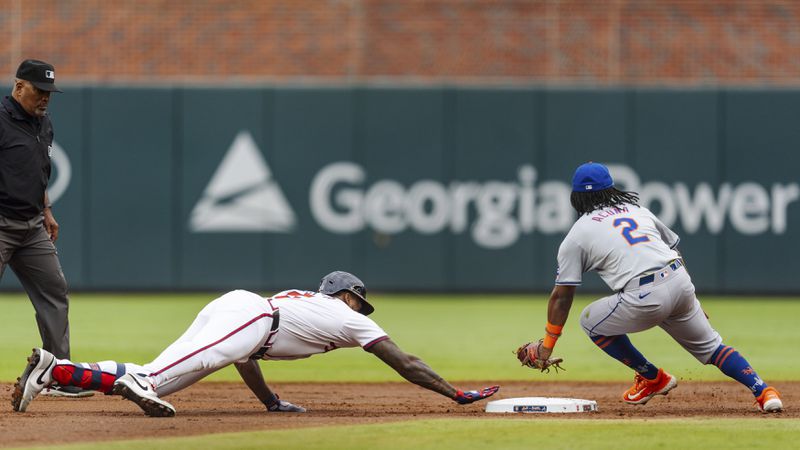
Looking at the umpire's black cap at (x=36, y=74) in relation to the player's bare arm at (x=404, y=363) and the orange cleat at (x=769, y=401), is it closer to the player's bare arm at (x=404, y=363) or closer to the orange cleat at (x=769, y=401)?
the player's bare arm at (x=404, y=363)

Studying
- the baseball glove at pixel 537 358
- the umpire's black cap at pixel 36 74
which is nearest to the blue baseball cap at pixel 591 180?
the baseball glove at pixel 537 358

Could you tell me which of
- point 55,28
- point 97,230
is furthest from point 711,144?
point 55,28

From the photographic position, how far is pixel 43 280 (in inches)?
335

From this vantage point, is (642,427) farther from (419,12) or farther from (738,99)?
(419,12)

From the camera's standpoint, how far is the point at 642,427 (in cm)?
709

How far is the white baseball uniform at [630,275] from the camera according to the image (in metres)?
7.91

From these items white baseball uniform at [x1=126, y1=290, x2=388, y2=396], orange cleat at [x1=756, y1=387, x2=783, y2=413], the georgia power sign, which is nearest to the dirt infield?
orange cleat at [x1=756, y1=387, x2=783, y2=413]

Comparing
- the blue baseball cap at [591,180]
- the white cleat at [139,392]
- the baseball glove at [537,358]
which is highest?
the blue baseball cap at [591,180]

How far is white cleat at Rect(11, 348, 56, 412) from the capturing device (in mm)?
7441

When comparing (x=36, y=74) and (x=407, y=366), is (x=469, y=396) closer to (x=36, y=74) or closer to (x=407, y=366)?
(x=407, y=366)

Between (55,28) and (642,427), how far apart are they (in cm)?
1608

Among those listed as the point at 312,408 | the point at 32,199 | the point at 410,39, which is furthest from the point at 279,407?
the point at 410,39

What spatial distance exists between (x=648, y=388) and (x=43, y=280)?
4.04 metres

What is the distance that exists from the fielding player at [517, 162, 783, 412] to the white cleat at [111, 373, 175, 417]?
88.9 inches
